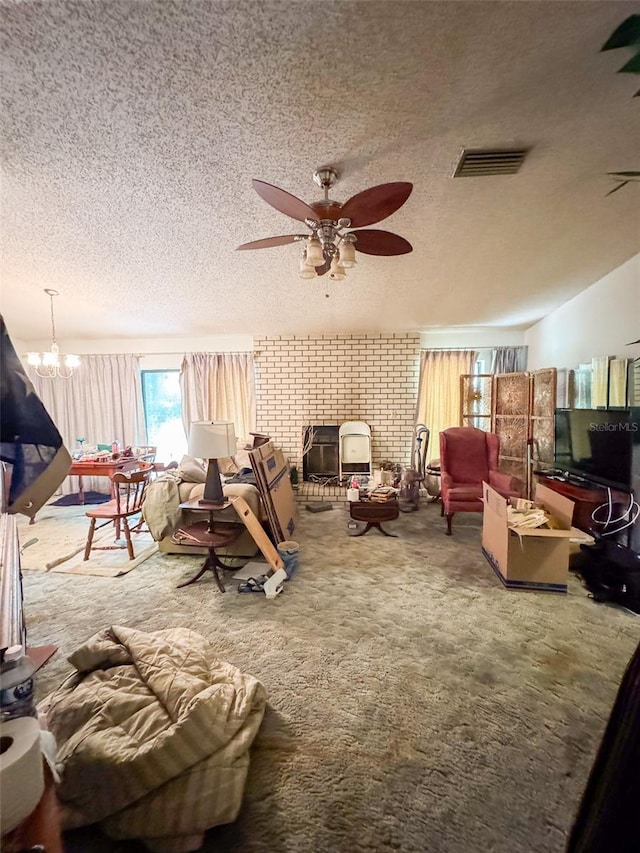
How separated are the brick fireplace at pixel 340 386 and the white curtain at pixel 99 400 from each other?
200cm

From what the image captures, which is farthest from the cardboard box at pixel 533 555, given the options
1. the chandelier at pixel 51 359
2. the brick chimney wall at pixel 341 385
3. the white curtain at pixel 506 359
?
the chandelier at pixel 51 359

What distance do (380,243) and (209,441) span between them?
1.73 metres

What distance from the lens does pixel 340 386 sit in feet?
17.0

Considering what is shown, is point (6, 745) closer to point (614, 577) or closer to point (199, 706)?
point (199, 706)

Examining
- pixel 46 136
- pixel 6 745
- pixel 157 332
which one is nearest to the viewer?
pixel 6 745

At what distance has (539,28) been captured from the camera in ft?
3.76

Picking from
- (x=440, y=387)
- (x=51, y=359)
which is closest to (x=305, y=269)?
(x=51, y=359)

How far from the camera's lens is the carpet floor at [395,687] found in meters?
1.15

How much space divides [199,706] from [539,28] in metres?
2.57

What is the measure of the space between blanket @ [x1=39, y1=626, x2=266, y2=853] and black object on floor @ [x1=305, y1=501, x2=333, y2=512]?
2.79 metres

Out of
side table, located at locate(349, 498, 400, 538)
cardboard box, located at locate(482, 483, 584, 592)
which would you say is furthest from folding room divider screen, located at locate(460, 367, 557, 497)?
side table, located at locate(349, 498, 400, 538)

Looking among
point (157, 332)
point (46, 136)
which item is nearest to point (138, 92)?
point (46, 136)

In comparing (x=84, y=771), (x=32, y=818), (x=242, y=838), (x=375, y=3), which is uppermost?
(x=375, y=3)

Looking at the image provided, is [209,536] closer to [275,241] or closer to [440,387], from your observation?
[275,241]
